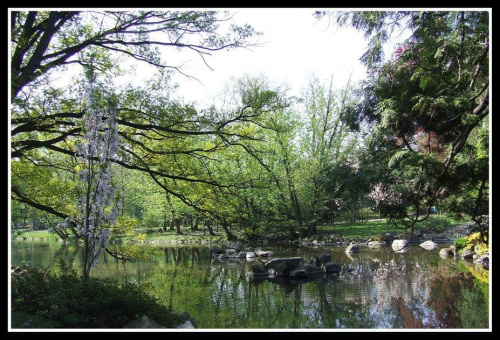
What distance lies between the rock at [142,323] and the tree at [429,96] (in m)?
3.96

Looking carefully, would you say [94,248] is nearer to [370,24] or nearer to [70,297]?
[70,297]

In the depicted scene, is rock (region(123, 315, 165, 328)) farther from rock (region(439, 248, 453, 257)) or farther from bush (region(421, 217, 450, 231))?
bush (region(421, 217, 450, 231))

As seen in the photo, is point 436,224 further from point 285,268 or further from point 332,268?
point 285,268

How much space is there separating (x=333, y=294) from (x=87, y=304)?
603 centimetres

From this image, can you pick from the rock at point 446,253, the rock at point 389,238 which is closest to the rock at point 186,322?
the rock at point 446,253

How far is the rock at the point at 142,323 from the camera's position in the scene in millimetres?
5430

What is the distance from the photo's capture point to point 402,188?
19.9ft

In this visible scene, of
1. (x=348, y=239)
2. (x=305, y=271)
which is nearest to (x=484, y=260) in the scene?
(x=305, y=271)

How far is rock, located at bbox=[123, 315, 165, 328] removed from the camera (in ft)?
17.8

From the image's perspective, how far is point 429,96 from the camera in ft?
19.6

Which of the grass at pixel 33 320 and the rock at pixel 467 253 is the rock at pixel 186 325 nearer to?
the grass at pixel 33 320
